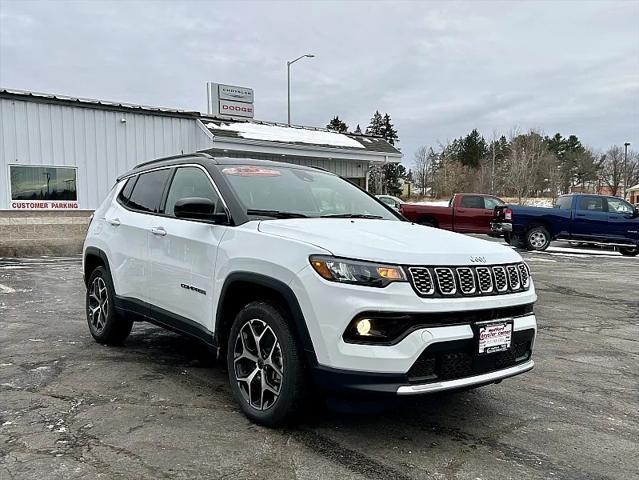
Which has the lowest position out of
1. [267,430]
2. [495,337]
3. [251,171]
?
[267,430]

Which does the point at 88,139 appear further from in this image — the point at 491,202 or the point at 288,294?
the point at 288,294

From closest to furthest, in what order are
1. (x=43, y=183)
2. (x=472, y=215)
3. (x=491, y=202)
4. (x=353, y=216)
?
(x=353, y=216)
(x=43, y=183)
(x=472, y=215)
(x=491, y=202)

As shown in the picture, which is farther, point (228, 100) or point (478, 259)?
point (228, 100)

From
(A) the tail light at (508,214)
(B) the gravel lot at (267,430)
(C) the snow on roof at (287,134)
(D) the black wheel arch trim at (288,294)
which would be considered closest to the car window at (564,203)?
(A) the tail light at (508,214)

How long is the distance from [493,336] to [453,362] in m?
0.32

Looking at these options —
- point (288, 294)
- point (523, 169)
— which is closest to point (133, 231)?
point (288, 294)

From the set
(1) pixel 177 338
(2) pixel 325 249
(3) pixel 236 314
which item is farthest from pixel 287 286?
(1) pixel 177 338

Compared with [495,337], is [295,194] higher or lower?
higher

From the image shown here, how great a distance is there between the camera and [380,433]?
137 inches

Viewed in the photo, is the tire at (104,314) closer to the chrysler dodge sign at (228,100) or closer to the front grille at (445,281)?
the front grille at (445,281)

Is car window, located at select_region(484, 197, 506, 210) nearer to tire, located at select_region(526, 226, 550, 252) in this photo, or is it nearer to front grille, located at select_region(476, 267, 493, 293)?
tire, located at select_region(526, 226, 550, 252)

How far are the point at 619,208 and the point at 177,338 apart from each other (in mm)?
15779

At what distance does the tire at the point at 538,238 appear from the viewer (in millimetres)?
17359

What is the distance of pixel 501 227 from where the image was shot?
17.8m
